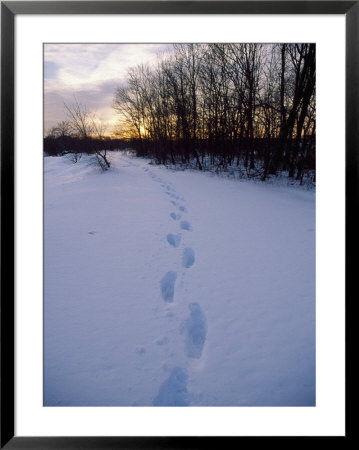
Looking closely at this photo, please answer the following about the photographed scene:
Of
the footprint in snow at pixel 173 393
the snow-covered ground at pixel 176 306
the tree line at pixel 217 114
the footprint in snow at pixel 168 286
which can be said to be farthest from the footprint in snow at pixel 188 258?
the tree line at pixel 217 114

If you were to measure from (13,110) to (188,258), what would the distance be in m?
A: 1.34

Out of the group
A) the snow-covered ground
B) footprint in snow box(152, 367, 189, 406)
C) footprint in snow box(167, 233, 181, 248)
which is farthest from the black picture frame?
footprint in snow box(167, 233, 181, 248)

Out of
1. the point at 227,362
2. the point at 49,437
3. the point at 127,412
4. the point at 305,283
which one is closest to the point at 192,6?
the point at 305,283

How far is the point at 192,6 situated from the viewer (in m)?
1.09

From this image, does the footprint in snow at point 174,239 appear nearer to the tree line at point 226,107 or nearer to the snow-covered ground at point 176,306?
the snow-covered ground at point 176,306

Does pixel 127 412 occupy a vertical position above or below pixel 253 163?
below

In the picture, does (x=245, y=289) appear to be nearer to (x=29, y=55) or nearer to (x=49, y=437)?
(x=49, y=437)

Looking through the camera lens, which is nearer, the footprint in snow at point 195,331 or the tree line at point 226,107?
the footprint in snow at point 195,331

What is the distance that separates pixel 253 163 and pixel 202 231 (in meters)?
1.27

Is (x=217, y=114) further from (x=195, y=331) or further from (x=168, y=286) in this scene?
(x=195, y=331)

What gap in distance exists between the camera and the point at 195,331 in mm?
1391

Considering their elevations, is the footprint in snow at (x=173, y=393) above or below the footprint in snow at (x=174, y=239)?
below

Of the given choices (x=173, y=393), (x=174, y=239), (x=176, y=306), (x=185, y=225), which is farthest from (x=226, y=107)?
(x=173, y=393)

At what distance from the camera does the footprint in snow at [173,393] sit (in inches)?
44.8
